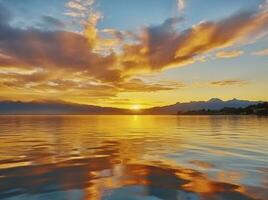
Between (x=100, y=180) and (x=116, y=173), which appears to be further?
(x=116, y=173)

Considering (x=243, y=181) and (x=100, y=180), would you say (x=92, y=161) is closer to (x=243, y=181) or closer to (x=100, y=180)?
(x=100, y=180)

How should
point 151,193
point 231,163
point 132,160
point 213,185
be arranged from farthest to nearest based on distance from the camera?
point 132,160 < point 231,163 < point 213,185 < point 151,193

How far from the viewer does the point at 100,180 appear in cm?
1252

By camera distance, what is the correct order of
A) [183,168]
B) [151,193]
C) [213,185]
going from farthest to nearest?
1. [183,168]
2. [213,185]
3. [151,193]

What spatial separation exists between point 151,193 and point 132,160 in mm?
7829

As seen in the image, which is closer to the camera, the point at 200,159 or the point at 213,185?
the point at 213,185

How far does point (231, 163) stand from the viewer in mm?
17047

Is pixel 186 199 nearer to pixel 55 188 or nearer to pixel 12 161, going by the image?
pixel 55 188

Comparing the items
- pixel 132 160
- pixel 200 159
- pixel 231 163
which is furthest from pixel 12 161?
pixel 231 163

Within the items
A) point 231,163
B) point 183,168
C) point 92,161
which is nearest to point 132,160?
point 92,161

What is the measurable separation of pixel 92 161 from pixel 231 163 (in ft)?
25.5

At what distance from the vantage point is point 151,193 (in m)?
10.4

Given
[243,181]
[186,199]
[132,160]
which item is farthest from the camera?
[132,160]

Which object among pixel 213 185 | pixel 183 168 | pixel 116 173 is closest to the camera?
pixel 213 185
